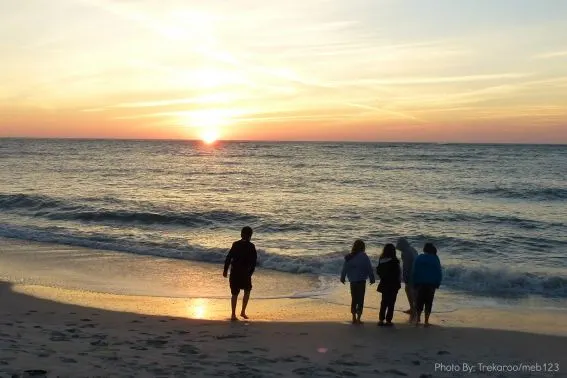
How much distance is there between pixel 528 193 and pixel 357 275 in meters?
29.2

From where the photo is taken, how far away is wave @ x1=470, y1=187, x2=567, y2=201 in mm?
34625

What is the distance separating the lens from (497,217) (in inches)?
1037

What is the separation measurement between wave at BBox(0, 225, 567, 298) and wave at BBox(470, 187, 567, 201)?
20.6m

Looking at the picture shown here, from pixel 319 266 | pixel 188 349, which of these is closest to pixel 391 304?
pixel 188 349

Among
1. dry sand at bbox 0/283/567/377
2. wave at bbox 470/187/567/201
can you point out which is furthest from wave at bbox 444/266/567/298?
wave at bbox 470/187/567/201

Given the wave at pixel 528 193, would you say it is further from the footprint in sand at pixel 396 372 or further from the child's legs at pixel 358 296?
the footprint in sand at pixel 396 372

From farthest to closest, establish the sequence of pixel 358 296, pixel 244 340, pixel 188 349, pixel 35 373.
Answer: pixel 358 296 < pixel 244 340 < pixel 188 349 < pixel 35 373

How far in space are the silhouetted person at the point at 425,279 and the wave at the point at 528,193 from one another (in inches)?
1036

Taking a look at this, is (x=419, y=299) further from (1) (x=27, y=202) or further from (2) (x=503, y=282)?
(1) (x=27, y=202)

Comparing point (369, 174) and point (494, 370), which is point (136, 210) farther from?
point (369, 174)

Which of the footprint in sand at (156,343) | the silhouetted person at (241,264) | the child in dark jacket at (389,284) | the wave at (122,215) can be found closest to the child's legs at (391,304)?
the child in dark jacket at (389,284)

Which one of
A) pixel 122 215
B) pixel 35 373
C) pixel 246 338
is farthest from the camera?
pixel 122 215

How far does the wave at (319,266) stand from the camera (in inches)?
567

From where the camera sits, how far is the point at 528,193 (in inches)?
1427
